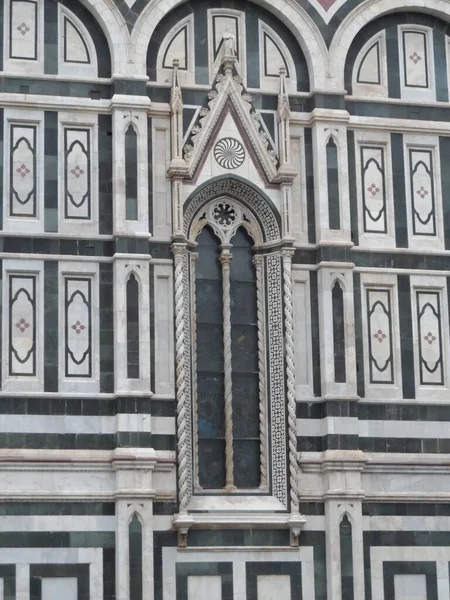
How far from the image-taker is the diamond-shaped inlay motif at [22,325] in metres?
27.5

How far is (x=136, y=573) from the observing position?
26.9 meters

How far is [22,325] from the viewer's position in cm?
2758

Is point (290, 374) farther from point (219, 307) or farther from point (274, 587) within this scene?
point (274, 587)

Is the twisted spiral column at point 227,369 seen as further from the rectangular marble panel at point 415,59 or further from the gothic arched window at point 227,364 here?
the rectangular marble panel at point 415,59

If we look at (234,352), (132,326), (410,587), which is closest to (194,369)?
(234,352)

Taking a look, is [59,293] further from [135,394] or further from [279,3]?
[279,3]

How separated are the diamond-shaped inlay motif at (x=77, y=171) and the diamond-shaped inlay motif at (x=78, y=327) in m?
2.37

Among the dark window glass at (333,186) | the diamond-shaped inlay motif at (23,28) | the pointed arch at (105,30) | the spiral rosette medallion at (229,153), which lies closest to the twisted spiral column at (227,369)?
the spiral rosette medallion at (229,153)

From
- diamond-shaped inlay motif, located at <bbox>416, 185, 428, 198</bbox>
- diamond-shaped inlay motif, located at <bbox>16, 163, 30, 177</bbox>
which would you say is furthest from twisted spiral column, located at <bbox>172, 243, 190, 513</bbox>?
diamond-shaped inlay motif, located at <bbox>416, 185, 428, 198</bbox>

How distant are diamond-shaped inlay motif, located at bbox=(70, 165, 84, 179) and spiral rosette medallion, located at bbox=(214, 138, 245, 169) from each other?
2207 mm

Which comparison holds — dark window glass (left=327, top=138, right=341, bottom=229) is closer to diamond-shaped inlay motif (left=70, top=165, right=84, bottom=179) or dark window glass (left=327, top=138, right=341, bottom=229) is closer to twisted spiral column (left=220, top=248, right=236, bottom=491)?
twisted spiral column (left=220, top=248, right=236, bottom=491)

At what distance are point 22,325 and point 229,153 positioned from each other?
175 inches

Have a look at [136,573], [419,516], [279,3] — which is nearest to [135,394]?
[136,573]

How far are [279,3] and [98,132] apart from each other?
388 cm
